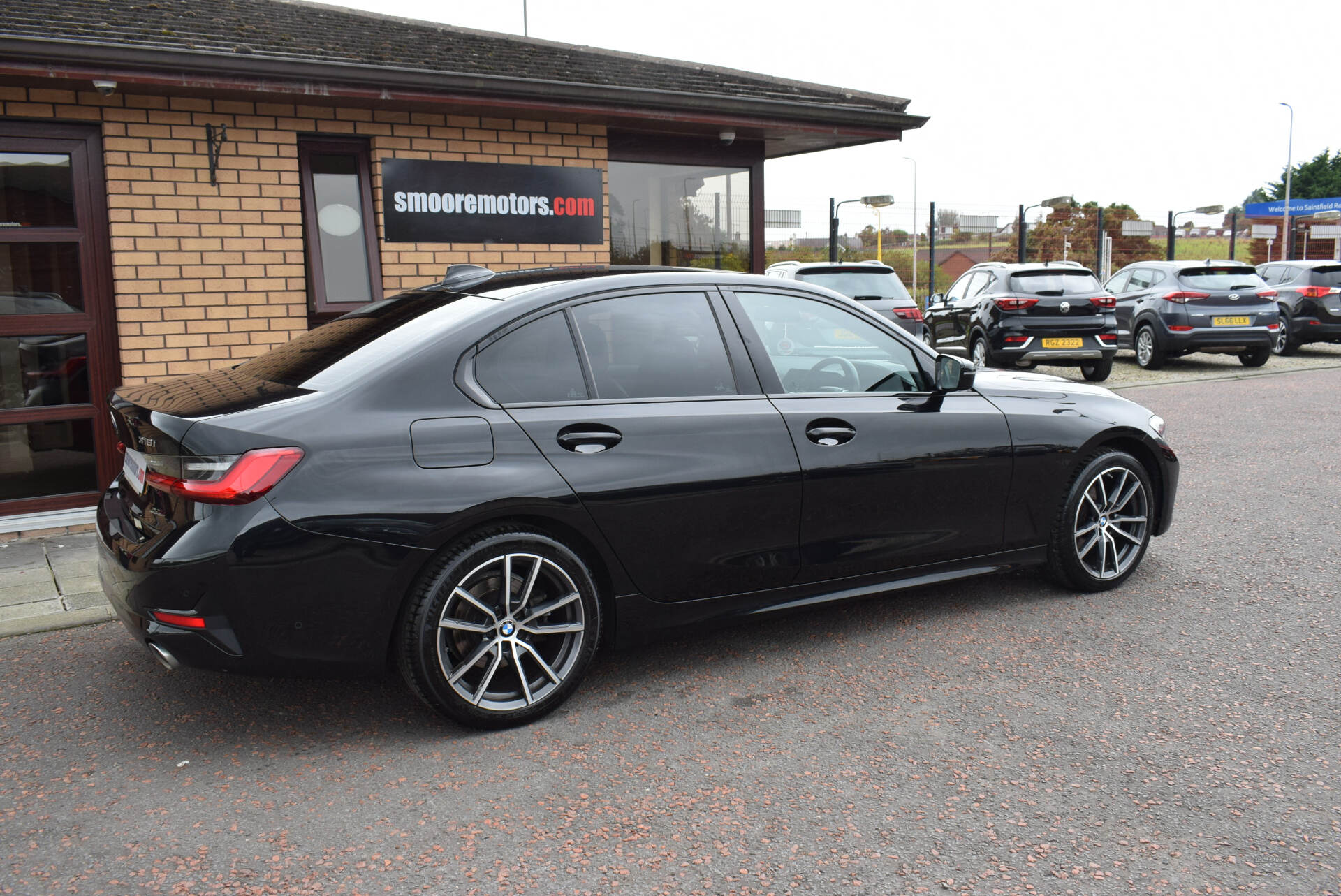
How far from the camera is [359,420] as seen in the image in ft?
11.5

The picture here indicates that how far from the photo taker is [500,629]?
12.1ft

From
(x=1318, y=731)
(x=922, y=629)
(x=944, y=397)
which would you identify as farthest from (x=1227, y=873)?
(x=944, y=397)

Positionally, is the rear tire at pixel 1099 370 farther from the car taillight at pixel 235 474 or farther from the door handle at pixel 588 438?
the car taillight at pixel 235 474

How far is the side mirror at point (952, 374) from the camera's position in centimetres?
470

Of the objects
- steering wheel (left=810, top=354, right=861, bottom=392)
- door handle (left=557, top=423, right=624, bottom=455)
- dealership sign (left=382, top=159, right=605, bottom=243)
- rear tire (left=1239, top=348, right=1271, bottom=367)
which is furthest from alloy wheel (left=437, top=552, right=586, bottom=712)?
rear tire (left=1239, top=348, right=1271, bottom=367)

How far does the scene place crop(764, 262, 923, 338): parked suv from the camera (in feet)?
41.9

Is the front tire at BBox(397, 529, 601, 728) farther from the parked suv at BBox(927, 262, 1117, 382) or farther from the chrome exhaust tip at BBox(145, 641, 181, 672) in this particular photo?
the parked suv at BBox(927, 262, 1117, 382)

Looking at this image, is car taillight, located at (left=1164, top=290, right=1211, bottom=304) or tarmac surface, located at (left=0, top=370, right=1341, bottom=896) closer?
tarmac surface, located at (left=0, top=370, right=1341, bottom=896)

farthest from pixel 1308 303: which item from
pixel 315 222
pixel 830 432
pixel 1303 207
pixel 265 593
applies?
pixel 1303 207

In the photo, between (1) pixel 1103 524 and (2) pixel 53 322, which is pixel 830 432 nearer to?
(1) pixel 1103 524

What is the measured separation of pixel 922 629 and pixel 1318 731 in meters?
1.54

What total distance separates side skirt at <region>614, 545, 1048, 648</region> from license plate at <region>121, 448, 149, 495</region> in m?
1.69

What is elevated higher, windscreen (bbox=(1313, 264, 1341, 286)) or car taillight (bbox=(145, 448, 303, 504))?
windscreen (bbox=(1313, 264, 1341, 286))

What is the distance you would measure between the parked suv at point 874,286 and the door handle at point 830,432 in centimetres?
855
